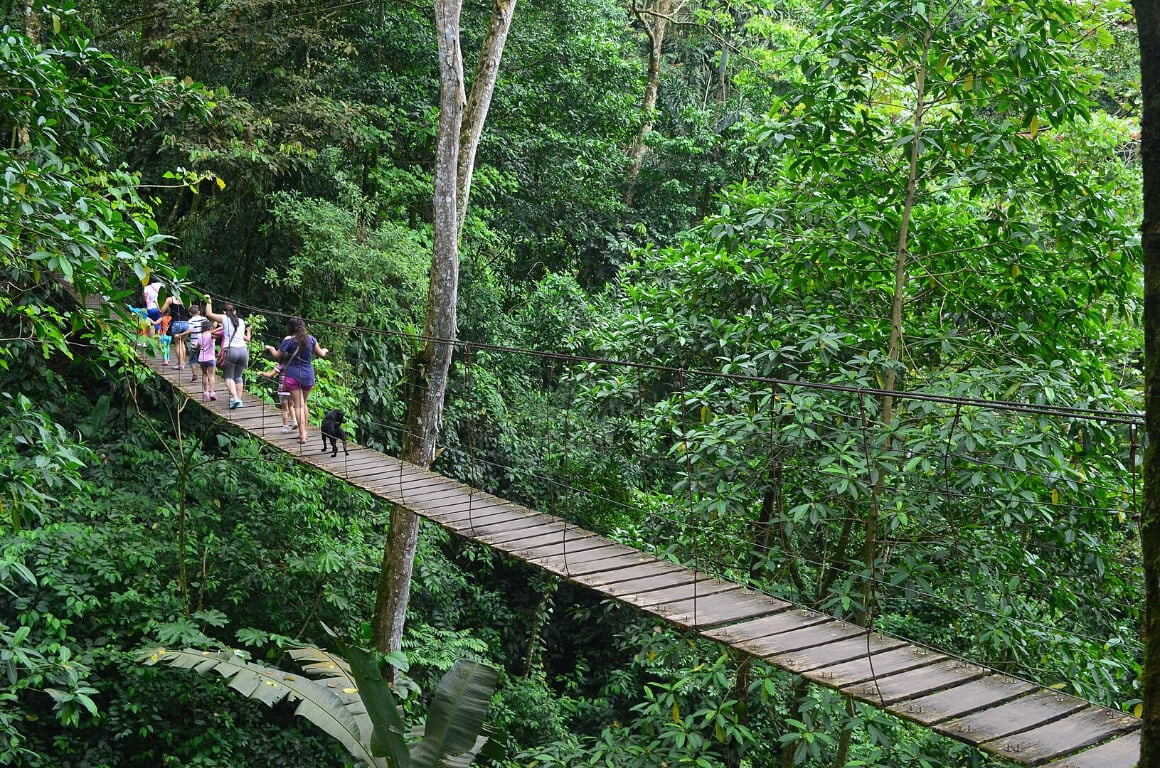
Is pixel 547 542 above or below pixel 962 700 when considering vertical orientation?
Result: below

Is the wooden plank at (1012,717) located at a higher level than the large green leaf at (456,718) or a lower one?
higher

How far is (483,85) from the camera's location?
5102mm

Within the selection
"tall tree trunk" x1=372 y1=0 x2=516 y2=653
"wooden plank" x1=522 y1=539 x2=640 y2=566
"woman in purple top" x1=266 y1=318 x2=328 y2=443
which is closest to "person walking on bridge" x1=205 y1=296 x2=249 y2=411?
"woman in purple top" x1=266 y1=318 x2=328 y2=443

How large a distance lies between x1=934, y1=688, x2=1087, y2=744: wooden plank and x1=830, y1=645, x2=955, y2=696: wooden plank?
14 cm

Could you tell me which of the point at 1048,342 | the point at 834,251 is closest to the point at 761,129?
the point at 834,251

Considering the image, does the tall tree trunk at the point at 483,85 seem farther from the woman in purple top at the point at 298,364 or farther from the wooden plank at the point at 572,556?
the wooden plank at the point at 572,556

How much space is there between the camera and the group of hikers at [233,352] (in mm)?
4840

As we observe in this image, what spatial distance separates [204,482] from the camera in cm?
612

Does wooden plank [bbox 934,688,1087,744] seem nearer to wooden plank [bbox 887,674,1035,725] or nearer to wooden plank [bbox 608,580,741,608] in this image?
wooden plank [bbox 887,674,1035,725]

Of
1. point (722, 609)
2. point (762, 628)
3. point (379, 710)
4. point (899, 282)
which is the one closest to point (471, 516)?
point (379, 710)

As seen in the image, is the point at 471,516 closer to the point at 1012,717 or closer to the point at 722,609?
the point at 722,609

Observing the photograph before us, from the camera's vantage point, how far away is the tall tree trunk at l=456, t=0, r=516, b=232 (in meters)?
5.06

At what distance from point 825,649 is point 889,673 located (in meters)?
0.19

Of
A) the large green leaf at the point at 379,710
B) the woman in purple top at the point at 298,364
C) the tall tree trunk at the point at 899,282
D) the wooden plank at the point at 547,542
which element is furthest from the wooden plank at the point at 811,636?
the woman in purple top at the point at 298,364
